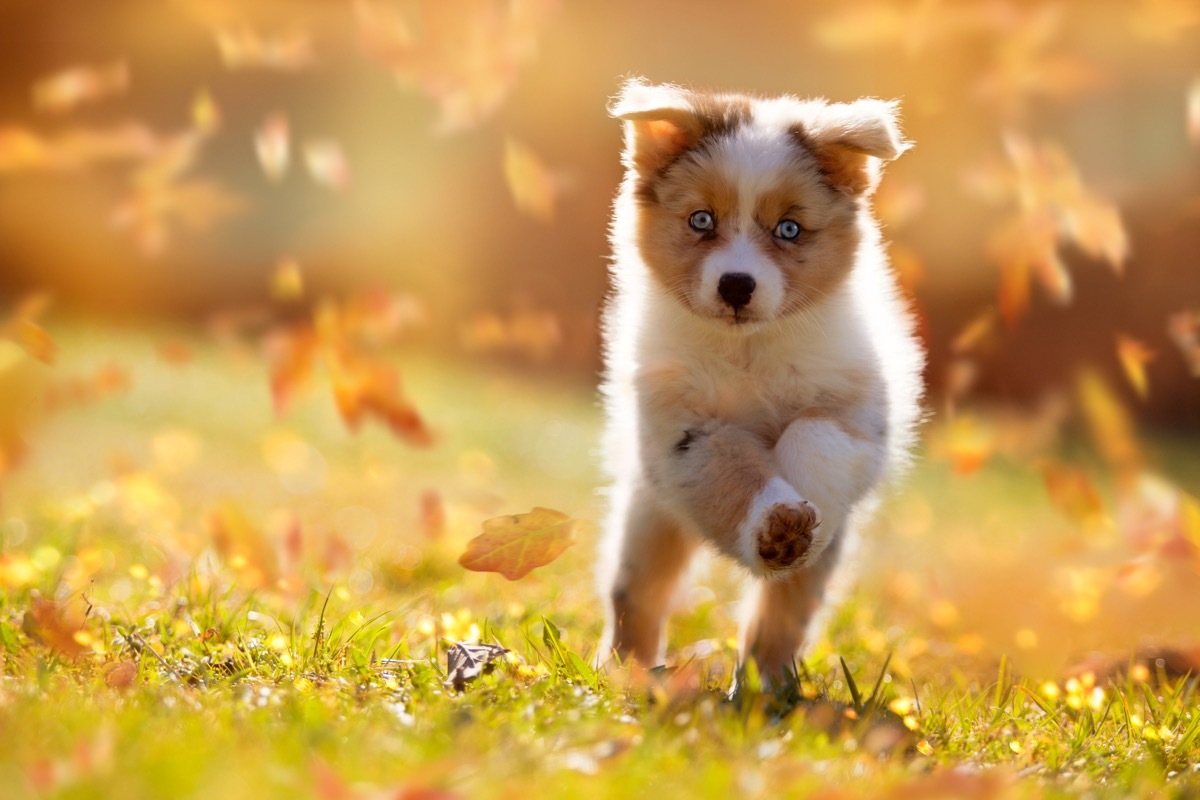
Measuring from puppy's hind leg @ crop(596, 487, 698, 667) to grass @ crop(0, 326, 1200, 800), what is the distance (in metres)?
0.13

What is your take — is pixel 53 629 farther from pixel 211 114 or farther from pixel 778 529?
pixel 211 114

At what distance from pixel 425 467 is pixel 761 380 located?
4.29 m

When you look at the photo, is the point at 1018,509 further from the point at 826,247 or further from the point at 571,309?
the point at 826,247

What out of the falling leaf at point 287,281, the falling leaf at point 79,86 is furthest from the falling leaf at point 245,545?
the falling leaf at point 79,86

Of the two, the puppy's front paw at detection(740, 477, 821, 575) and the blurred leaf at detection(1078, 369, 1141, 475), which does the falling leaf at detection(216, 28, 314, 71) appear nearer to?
the puppy's front paw at detection(740, 477, 821, 575)

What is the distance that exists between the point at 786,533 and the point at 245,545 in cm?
272

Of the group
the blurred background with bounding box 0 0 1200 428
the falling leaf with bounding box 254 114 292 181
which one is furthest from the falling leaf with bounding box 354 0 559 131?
the falling leaf with bounding box 254 114 292 181

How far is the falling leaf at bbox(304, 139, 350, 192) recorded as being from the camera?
339 inches

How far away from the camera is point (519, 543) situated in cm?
312

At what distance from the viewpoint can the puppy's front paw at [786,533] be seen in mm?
2783

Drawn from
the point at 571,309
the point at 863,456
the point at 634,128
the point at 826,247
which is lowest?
the point at 571,309

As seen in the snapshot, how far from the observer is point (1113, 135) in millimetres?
8031

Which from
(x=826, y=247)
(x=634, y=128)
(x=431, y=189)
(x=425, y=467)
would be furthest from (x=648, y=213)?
(x=431, y=189)

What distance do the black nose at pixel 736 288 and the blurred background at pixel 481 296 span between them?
0.93 metres
